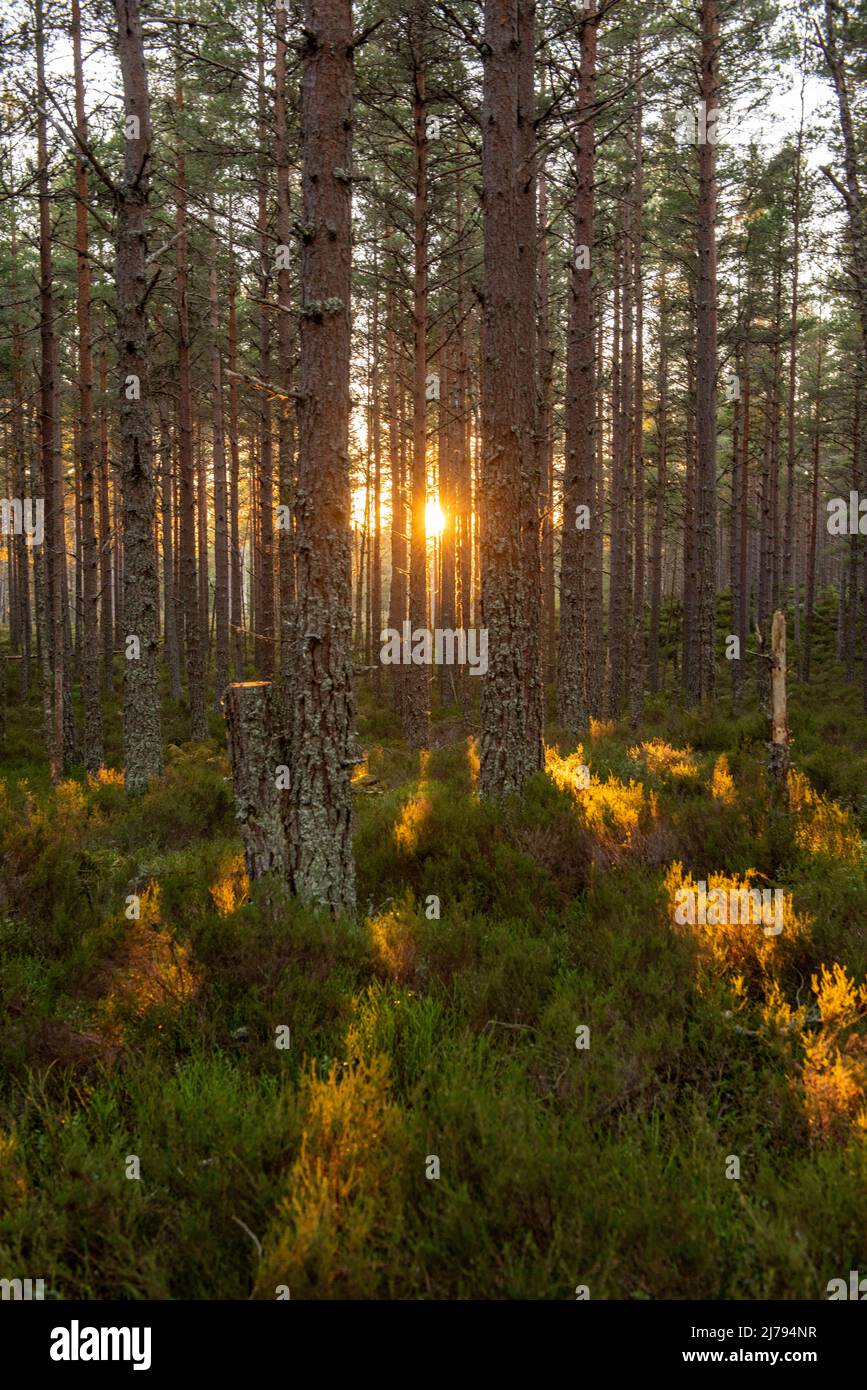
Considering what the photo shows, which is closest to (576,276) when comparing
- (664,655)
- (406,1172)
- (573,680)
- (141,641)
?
(573,680)

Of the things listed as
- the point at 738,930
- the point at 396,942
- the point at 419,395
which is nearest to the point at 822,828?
the point at 738,930

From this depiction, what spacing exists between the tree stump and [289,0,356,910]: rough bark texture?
19cm

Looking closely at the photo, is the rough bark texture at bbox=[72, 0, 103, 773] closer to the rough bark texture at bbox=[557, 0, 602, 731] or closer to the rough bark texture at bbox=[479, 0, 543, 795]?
the rough bark texture at bbox=[479, 0, 543, 795]

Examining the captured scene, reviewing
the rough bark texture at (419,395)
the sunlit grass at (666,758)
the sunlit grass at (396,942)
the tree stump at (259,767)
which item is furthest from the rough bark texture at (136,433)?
the sunlit grass at (666,758)

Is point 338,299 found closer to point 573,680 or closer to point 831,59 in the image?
point 573,680

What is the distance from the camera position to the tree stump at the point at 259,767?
528 cm

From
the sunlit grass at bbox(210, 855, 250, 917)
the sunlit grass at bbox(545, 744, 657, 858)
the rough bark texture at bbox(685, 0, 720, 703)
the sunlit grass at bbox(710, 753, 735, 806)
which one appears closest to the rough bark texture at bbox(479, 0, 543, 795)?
the sunlit grass at bbox(545, 744, 657, 858)

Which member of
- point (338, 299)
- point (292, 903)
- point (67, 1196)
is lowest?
point (67, 1196)

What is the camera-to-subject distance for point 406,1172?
271 centimetres

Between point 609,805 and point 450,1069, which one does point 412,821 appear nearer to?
point 609,805

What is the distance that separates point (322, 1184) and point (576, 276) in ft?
40.3

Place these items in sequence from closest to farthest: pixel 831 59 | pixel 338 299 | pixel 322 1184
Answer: pixel 322 1184
pixel 338 299
pixel 831 59

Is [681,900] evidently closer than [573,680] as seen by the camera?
Yes

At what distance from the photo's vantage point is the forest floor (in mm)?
2439
